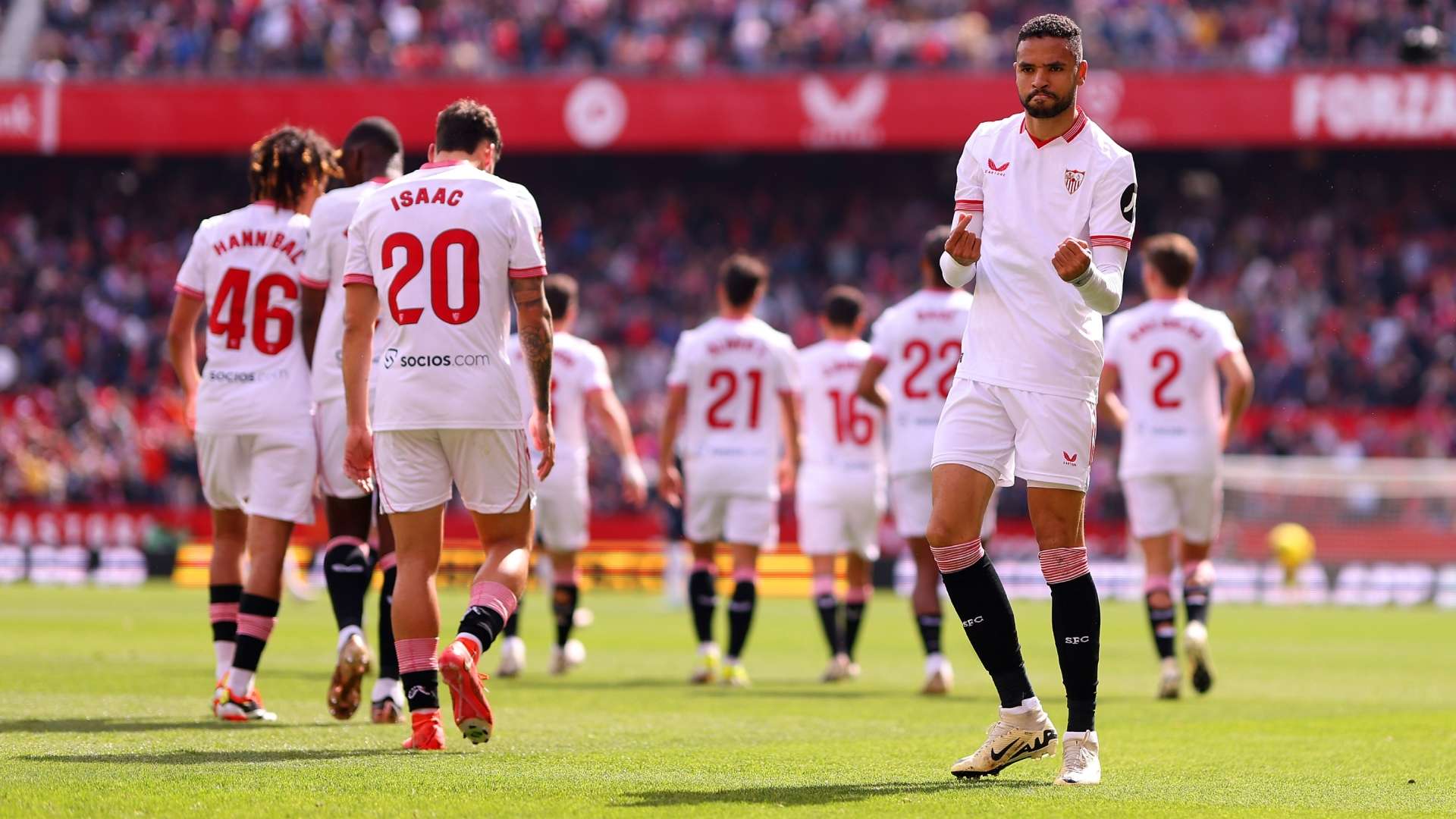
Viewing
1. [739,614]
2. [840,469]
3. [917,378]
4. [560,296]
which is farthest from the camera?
[840,469]

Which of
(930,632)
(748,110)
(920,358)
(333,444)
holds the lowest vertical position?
(930,632)

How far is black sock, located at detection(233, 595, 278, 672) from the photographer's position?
28.0 feet

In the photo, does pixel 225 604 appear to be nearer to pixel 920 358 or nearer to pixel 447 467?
pixel 447 467

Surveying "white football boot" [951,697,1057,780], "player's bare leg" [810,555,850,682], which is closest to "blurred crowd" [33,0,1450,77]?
"player's bare leg" [810,555,850,682]

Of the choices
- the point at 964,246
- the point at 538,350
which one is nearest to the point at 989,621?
the point at 964,246

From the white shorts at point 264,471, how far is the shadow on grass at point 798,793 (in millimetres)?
3000

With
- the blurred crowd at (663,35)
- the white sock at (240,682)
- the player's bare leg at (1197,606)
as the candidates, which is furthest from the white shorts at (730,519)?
the blurred crowd at (663,35)

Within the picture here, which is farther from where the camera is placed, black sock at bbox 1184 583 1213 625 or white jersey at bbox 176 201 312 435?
black sock at bbox 1184 583 1213 625

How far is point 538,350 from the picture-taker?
24.1 feet

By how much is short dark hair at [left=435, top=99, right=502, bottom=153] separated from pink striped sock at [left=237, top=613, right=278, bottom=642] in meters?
2.27

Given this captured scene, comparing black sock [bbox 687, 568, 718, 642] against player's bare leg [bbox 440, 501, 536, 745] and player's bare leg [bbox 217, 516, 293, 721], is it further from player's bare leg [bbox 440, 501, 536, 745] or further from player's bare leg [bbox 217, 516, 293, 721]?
player's bare leg [bbox 440, 501, 536, 745]

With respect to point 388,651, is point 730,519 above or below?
above

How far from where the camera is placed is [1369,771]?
7.45 metres

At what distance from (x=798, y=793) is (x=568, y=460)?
7.13 metres
